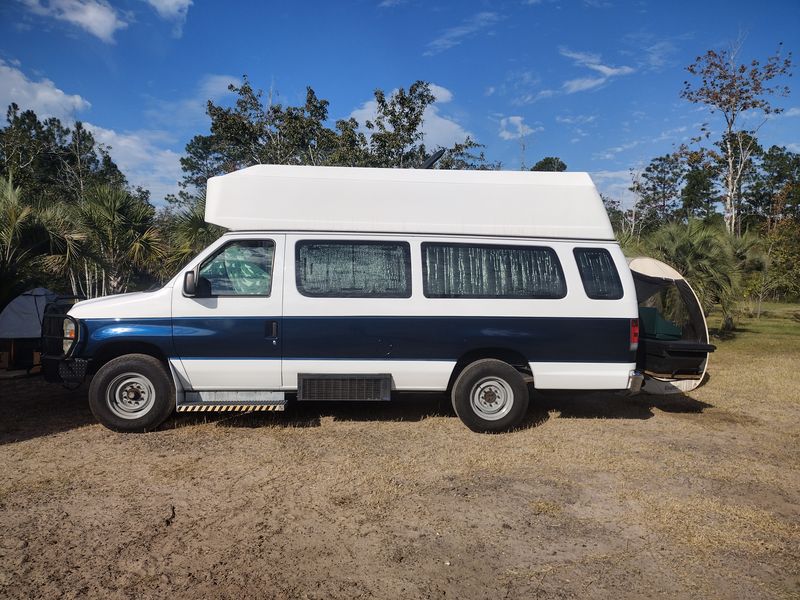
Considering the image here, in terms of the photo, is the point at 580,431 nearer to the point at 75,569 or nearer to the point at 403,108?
the point at 75,569

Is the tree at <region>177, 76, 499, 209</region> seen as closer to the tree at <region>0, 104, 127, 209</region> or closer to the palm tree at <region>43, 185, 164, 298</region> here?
the palm tree at <region>43, 185, 164, 298</region>

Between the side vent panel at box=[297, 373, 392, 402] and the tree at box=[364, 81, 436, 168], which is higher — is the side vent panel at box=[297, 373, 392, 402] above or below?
below

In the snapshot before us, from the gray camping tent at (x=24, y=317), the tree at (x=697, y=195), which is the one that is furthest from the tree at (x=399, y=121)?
the tree at (x=697, y=195)

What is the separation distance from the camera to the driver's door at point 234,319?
18.7 ft

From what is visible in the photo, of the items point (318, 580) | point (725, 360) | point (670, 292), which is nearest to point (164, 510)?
point (318, 580)

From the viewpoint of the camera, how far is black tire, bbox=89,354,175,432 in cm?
564

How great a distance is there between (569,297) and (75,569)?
4949 mm

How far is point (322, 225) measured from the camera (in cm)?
590

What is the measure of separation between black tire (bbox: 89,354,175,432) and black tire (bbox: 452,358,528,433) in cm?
308

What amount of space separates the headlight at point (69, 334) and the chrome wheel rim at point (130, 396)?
1.87 feet

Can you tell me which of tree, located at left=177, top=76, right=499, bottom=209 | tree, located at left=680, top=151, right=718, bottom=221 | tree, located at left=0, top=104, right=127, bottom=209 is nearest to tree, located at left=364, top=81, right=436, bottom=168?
tree, located at left=177, top=76, right=499, bottom=209

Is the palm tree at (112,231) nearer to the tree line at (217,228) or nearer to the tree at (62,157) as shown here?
the tree line at (217,228)

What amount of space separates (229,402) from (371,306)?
1.80 meters

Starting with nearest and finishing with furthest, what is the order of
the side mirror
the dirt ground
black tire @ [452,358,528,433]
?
the dirt ground → the side mirror → black tire @ [452,358,528,433]
